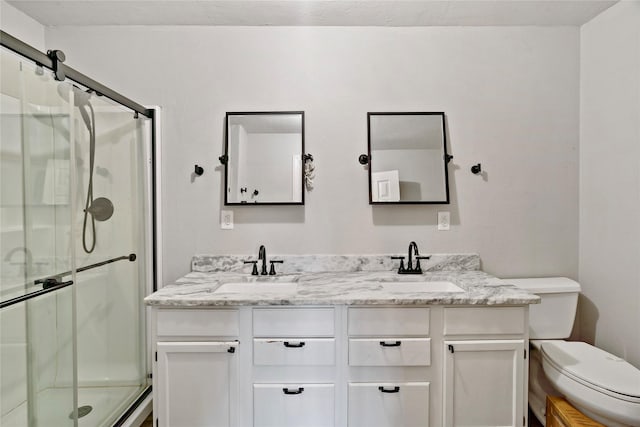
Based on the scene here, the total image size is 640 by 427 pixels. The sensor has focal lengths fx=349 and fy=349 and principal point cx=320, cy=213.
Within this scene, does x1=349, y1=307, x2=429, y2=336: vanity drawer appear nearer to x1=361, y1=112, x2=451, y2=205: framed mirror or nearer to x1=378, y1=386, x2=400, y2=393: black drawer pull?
x1=378, y1=386, x2=400, y2=393: black drawer pull

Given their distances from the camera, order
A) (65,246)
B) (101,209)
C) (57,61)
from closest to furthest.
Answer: (57,61) → (65,246) → (101,209)

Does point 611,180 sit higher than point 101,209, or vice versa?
point 611,180

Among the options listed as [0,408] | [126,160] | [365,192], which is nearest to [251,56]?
[126,160]

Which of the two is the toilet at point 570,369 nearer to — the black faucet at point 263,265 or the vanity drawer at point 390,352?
the vanity drawer at point 390,352

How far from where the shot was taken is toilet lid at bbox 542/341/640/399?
1495mm

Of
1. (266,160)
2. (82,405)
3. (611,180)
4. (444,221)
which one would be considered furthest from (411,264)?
→ (82,405)

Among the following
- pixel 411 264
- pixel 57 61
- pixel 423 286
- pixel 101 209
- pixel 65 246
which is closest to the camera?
pixel 57 61

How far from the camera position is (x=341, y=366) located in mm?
1625

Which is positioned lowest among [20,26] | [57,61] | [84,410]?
[84,410]

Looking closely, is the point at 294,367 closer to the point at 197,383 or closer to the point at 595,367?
the point at 197,383

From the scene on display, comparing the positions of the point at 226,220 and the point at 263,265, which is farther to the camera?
the point at 226,220

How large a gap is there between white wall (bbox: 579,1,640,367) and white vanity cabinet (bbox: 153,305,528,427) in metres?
0.81

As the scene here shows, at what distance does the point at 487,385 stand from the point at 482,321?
306mm

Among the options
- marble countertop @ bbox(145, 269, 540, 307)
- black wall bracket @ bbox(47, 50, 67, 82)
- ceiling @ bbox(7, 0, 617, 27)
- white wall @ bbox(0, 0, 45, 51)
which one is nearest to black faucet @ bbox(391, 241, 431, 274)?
marble countertop @ bbox(145, 269, 540, 307)
